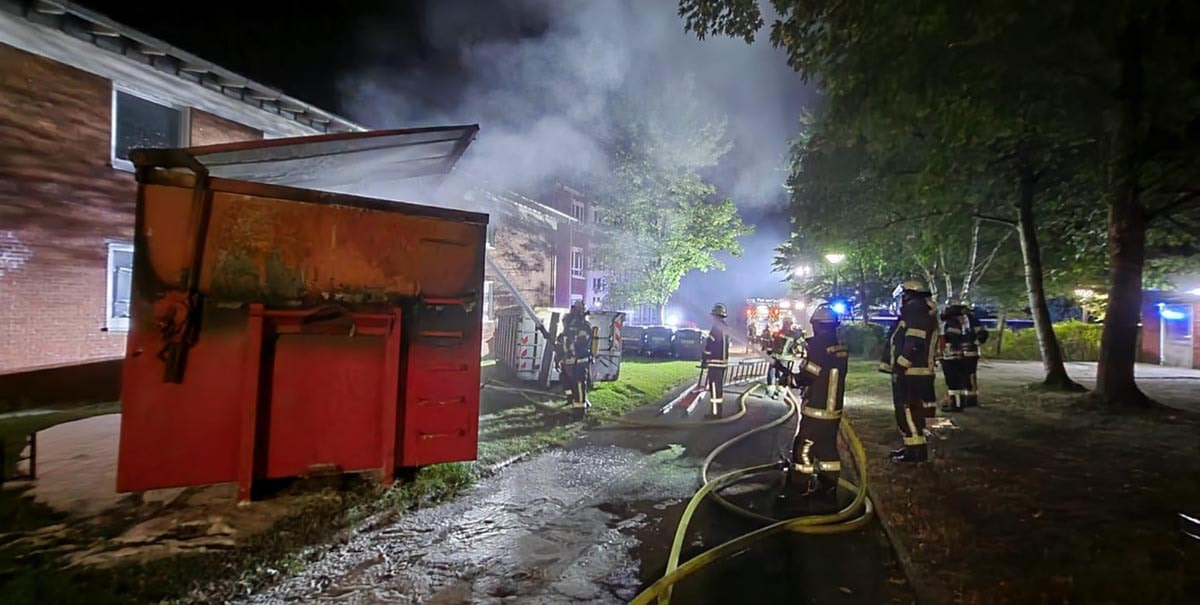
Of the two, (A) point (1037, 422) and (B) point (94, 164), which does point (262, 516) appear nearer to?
(B) point (94, 164)

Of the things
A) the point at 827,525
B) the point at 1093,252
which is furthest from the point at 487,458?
the point at 1093,252

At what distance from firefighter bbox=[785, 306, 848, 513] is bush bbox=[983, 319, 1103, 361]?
24391 mm

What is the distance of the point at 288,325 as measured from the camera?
13.6ft

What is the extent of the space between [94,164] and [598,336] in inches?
369

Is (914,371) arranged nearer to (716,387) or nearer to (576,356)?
(716,387)

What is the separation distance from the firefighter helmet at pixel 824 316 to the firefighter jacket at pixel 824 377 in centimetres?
14

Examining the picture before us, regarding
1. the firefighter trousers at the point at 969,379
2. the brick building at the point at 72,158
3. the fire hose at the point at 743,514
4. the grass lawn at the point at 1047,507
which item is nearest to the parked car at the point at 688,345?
the firefighter trousers at the point at 969,379

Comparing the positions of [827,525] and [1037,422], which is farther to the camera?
[1037,422]

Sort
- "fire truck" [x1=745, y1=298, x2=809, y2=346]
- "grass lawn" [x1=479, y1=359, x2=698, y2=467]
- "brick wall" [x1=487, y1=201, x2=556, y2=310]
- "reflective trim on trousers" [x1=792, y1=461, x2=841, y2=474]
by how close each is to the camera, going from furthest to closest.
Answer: "fire truck" [x1=745, y1=298, x2=809, y2=346]
"brick wall" [x1=487, y1=201, x2=556, y2=310]
"grass lawn" [x1=479, y1=359, x2=698, y2=467]
"reflective trim on trousers" [x1=792, y1=461, x2=841, y2=474]

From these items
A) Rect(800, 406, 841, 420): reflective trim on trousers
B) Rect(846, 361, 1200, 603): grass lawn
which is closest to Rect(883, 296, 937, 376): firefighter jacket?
Rect(846, 361, 1200, 603): grass lawn

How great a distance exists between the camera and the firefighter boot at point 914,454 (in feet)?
20.9

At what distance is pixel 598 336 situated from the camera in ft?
41.2

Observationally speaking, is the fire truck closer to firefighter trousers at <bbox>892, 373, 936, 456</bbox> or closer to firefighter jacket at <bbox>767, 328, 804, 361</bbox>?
firefighter jacket at <bbox>767, 328, 804, 361</bbox>

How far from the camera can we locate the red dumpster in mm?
3795
